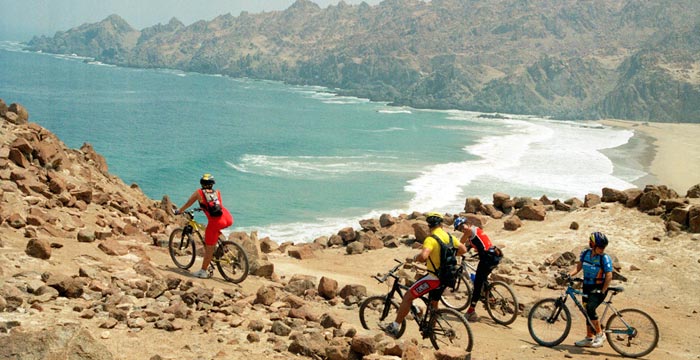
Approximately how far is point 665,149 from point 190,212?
2465 inches

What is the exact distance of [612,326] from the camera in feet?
29.1

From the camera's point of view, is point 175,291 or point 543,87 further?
point 543,87

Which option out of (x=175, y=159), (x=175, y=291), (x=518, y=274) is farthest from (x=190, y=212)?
(x=175, y=159)

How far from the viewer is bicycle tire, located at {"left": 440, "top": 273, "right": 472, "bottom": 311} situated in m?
10.6

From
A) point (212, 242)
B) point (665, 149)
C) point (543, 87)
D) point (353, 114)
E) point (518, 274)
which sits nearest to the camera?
point (212, 242)

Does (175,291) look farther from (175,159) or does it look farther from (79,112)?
(79,112)

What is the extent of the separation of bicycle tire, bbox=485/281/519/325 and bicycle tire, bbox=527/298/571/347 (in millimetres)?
728

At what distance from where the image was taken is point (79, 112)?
74.6 meters

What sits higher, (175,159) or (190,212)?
(190,212)

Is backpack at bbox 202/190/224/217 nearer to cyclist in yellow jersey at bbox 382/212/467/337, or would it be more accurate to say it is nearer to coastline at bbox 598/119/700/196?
cyclist in yellow jersey at bbox 382/212/467/337

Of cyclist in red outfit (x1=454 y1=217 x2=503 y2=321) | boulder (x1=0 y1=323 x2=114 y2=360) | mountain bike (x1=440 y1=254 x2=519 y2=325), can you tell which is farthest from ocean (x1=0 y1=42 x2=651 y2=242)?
boulder (x1=0 y1=323 x2=114 y2=360)

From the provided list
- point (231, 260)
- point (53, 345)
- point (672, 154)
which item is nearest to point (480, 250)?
point (231, 260)

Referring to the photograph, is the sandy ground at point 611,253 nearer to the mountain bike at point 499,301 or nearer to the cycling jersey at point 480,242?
the mountain bike at point 499,301

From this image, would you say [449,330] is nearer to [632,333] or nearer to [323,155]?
[632,333]
